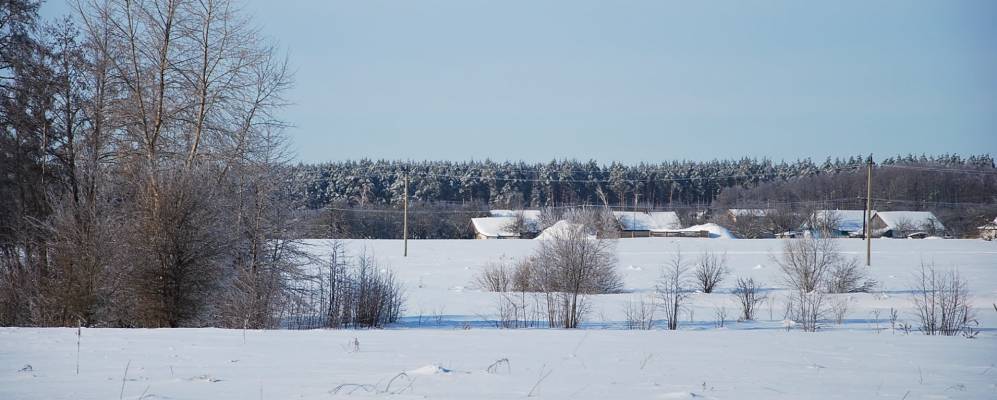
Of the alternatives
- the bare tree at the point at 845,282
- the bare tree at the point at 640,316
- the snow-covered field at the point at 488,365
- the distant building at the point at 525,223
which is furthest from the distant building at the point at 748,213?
the snow-covered field at the point at 488,365

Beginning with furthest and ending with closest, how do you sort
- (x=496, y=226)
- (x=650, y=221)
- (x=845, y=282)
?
1. (x=650, y=221)
2. (x=496, y=226)
3. (x=845, y=282)

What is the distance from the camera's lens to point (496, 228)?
260 feet

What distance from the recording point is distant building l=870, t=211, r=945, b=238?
255 feet

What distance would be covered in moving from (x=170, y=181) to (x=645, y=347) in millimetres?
8799

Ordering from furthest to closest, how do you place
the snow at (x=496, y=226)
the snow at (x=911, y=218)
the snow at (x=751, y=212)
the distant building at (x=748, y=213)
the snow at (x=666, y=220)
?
the snow at (x=666, y=220)
the snow at (x=751, y=212)
the distant building at (x=748, y=213)
the snow at (x=911, y=218)
the snow at (x=496, y=226)

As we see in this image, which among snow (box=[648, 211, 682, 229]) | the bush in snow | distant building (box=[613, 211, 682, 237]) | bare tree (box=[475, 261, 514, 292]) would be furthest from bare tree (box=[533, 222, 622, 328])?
→ snow (box=[648, 211, 682, 229])

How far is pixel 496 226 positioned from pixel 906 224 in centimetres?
4417

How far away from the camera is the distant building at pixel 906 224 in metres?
77.9

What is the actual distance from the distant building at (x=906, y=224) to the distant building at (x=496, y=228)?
3994cm

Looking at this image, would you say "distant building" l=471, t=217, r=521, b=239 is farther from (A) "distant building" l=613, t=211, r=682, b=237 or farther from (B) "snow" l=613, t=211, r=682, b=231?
(B) "snow" l=613, t=211, r=682, b=231

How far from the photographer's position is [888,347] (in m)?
9.45

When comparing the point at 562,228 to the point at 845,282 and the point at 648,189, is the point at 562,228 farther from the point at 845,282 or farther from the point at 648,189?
the point at 648,189

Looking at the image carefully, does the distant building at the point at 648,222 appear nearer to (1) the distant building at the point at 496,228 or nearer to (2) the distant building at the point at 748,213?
(2) the distant building at the point at 748,213

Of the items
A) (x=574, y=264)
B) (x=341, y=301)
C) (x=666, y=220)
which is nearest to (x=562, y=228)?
(x=574, y=264)
